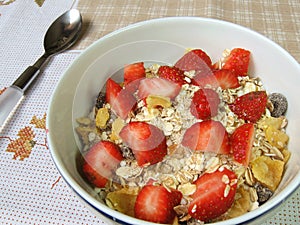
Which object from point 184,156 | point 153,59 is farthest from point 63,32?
point 184,156

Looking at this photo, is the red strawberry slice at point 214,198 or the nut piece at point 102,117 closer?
the red strawberry slice at point 214,198

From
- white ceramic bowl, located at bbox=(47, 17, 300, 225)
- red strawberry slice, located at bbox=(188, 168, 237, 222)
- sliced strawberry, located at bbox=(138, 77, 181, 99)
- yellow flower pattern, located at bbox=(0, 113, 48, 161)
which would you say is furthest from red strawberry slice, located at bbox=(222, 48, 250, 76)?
yellow flower pattern, located at bbox=(0, 113, 48, 161)

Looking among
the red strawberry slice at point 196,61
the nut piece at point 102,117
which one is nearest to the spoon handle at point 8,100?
the nut piece at point 102,117

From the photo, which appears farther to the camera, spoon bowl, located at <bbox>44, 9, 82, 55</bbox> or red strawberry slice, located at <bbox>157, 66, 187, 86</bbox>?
spoon bowl, located at <bbox>44, 9, 82, 55</bbox>

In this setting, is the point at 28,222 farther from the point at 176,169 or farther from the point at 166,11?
the point at 166,11

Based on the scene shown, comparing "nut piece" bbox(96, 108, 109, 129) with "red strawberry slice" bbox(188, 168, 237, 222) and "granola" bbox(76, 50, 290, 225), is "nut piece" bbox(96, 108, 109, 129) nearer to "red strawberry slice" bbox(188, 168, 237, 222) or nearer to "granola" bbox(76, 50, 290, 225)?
"granola" bbox(76, 50, 290, 225)

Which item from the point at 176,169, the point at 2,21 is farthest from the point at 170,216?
the point at 2,21

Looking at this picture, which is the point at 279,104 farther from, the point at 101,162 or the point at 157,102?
the point at 101,162

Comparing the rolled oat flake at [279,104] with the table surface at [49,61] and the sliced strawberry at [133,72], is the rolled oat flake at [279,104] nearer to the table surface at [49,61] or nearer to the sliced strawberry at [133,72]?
the table surface at [49,61]
